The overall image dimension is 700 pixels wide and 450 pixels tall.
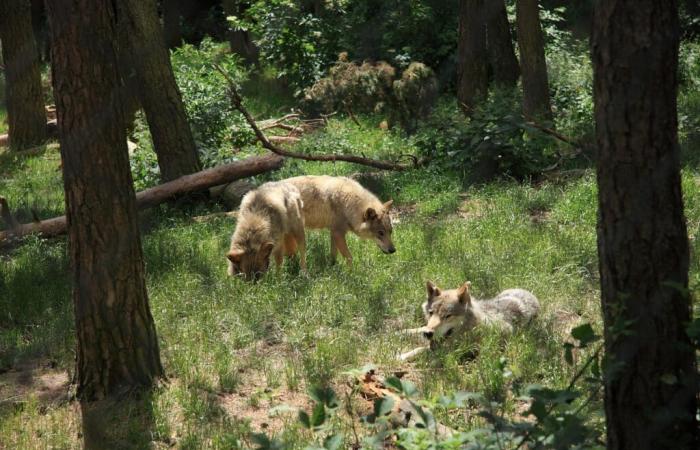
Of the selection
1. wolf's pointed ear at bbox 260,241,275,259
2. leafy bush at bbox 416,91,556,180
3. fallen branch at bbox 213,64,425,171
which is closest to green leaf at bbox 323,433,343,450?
wolf's pointed ear at bbox 260,241,275,259

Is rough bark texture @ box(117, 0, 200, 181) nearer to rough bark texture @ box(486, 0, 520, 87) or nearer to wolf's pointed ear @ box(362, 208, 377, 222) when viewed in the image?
wolf's pointed ear @ box(362, 208, 377, 222)

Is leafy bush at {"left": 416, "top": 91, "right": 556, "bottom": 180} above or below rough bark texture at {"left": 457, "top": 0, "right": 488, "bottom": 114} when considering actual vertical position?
below

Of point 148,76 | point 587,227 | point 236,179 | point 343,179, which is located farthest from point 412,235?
point 148,76

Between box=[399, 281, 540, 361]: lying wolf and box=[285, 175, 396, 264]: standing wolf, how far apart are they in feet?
9.11

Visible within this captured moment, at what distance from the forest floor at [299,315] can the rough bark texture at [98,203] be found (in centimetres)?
39

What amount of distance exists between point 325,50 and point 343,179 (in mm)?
11914

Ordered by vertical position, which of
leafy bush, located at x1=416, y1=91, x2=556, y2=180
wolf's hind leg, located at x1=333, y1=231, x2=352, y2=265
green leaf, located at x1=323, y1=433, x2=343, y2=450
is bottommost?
wolf's hind leg, located at x1=333, y1=231, x2=352, y2=265

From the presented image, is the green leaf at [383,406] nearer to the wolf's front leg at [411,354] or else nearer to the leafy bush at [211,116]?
the wolf's front leg at [411,354]

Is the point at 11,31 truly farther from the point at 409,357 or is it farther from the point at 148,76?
the point at 409,357

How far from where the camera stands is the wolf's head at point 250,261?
31.0ft

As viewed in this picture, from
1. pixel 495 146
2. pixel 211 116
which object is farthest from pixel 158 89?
pixel 495 146

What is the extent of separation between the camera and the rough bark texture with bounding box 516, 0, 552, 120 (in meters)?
14.9

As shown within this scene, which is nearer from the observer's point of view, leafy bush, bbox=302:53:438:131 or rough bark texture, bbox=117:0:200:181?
rough bark texture, bbox=117:0:200:181

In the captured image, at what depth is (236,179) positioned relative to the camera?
43.1 feet
